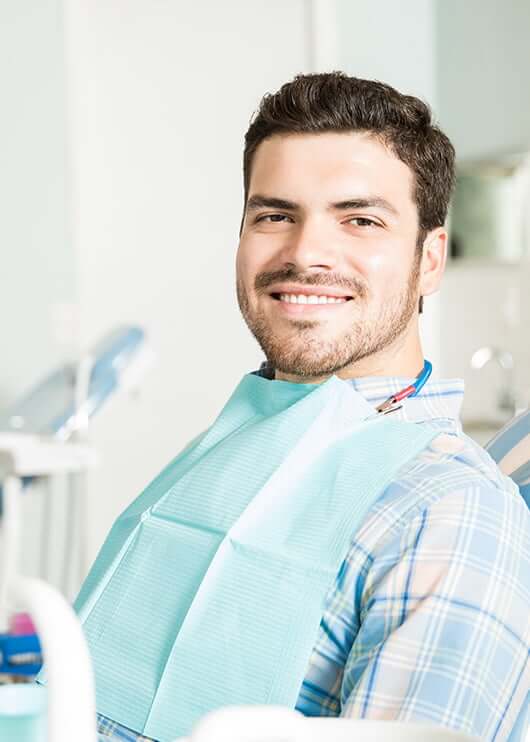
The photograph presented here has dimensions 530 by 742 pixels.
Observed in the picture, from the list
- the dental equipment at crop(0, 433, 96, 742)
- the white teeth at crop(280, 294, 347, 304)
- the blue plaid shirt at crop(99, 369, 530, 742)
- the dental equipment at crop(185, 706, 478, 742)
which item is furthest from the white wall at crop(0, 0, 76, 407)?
the dental equipment at crop(185, 706, 478, 742)

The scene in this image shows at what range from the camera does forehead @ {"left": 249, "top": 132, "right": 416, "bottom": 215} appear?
118 centimetres

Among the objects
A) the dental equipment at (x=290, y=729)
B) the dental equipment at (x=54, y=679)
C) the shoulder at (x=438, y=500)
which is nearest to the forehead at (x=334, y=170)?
the shoulder at (x=438, y=500)

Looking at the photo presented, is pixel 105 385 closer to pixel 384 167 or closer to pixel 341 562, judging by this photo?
pixel 384 167

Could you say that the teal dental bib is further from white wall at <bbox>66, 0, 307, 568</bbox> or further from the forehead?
white wall at <bbox>66, 0, 307, 568</bbox>

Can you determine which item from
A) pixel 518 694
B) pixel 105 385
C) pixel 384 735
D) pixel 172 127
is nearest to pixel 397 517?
pixel 518 694

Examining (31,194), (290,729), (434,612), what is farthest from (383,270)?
(31,194)

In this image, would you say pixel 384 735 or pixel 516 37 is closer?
pixel 384 735

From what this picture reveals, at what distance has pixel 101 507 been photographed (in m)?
3.43

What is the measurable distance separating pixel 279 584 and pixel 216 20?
2772mm

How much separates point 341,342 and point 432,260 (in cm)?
18

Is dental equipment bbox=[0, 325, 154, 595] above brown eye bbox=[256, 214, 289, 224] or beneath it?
beneath

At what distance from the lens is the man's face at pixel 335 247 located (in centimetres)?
119

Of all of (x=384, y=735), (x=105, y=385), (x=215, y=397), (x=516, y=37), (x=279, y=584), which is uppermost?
(x=516, y=37)

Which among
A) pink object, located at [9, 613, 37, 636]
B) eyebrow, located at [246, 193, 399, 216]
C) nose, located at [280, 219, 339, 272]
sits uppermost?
eyebrow, located at [246, 193, 399, 216]
